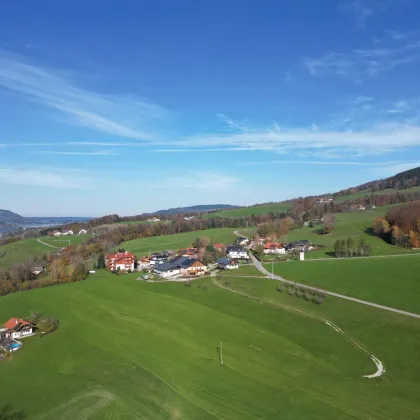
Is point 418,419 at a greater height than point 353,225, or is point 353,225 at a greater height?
point 353,225

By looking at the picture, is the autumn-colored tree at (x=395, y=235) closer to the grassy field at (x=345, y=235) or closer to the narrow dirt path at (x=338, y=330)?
the grassy field at (x=345, y=235)

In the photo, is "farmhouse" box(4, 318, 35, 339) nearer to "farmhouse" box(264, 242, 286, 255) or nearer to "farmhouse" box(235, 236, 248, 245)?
"farmhouse" box(264, 242, 286, 255)

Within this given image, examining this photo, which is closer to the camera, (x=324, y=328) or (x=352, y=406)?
(x=352, y=406)

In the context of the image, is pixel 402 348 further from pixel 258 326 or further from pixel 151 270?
pixel 151 270

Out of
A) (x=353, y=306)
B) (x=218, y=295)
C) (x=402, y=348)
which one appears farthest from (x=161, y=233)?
(x=402, y=348)

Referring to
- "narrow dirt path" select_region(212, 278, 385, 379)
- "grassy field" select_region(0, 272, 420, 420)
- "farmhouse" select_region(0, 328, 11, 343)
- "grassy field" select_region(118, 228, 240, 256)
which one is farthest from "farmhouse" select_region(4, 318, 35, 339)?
"grassy field" select_region(118, 228, 240, 256)

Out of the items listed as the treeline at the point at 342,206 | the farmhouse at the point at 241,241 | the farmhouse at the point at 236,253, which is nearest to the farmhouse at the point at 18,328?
the farmhouse at the point at 236,253

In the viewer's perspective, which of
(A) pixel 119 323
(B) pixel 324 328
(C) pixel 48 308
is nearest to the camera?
(B) pixel 324 328
